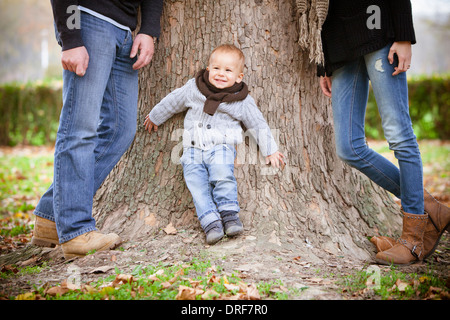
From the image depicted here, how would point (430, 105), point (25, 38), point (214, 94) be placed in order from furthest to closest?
1. point (25, 38)
2. point (430, 105)
3. point (214, 94)

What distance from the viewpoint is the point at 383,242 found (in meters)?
2.74

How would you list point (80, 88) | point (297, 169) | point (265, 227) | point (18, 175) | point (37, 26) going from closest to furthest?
point (80, 88) < point (265, 227) < point (297, 169) < point (18, 175) < point (37, 26)

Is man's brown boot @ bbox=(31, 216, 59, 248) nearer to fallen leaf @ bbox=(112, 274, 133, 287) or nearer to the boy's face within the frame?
fallen leaf @ bbox=(112, 274, 133, 287)

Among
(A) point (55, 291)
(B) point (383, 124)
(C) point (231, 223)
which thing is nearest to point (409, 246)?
(B) point (383, 124)

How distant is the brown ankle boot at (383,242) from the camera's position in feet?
8.93

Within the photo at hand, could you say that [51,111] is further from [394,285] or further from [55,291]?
[394,285]

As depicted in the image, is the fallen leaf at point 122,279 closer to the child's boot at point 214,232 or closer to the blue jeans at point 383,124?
the child's boot at point 214,232

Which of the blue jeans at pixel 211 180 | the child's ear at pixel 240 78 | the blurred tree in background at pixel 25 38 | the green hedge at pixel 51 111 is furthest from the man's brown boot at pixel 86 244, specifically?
the blurred tree in background at pixel 25 38

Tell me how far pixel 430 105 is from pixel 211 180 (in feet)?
28.8
